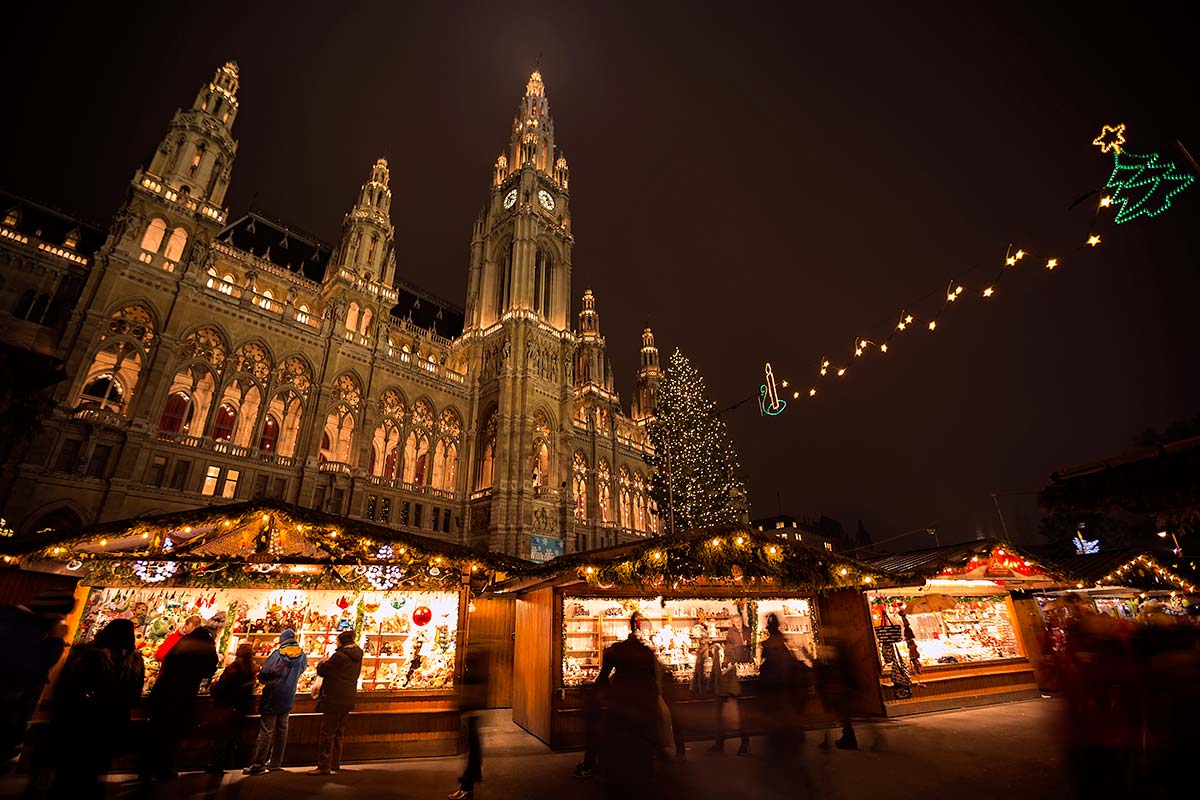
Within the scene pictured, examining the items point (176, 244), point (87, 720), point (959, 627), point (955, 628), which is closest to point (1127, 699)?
point (955, 628)

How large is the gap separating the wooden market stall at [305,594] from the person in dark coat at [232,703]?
0.59m

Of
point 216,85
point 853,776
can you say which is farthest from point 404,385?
point 853,776

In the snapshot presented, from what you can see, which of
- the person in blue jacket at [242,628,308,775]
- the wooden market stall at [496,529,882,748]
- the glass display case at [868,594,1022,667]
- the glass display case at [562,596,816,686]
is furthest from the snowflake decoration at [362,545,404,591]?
the glass display case at [868,594,1022,667]

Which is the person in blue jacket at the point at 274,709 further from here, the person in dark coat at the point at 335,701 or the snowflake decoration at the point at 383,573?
the snowflake decoration at the point at 383,573

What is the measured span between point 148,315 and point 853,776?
31465 mm

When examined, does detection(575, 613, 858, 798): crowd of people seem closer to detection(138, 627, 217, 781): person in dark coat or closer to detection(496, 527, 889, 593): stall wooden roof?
detection(496, 527, 889, 593): stall wooden roof

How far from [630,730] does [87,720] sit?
16.8 ft

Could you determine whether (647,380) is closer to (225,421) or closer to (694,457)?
(694,457)

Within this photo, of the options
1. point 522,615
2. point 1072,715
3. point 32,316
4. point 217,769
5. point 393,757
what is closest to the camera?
point 1072,715

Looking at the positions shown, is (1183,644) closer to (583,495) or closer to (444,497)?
(444,497)

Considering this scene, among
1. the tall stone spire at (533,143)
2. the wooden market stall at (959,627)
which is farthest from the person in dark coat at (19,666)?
the tall stone spire at (533,143)

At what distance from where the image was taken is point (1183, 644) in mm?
4836

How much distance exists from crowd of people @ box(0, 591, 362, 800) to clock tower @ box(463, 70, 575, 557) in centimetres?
2271

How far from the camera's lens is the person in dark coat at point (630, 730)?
495 centimetres
